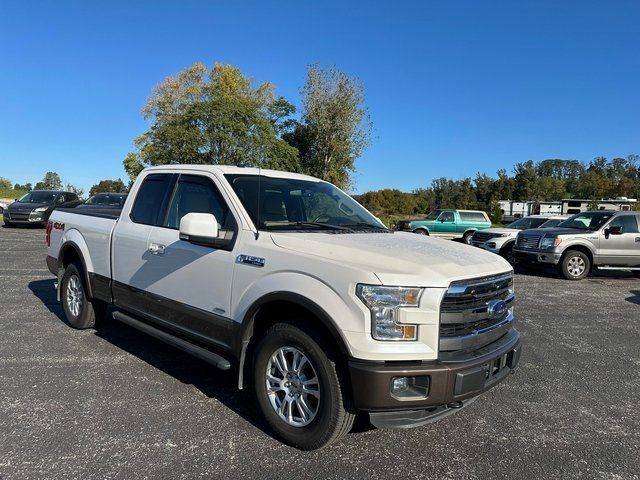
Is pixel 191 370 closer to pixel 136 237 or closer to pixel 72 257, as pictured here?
pixel 136 237

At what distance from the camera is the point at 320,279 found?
3141 millimetres

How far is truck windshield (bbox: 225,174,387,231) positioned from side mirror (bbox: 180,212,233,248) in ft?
1.00

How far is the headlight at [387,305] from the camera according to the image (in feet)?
9.64

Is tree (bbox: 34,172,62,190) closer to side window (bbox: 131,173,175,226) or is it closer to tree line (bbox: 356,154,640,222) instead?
tree line (bbox: 356,154,640,222)

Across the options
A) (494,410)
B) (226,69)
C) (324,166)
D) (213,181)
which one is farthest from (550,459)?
(226,69)

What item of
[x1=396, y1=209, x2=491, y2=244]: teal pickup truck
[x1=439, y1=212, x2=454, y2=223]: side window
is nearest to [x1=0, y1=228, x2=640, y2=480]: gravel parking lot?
[x1=396, y1=209, x2=491, y2=244]: teal pickup truck

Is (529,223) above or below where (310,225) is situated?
below

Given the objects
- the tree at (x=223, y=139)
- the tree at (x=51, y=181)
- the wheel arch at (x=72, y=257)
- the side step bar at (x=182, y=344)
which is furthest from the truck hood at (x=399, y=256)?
the tree at (x=51, y=181)

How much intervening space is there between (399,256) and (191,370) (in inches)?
105

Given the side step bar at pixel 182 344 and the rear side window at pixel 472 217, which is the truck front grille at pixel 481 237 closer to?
the rear side window at pixel 472 217

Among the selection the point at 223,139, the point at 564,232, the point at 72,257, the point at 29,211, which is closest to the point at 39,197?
the point at 29,211

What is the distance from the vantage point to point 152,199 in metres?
4.91

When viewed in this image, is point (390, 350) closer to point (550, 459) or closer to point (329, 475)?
point (329, 475)

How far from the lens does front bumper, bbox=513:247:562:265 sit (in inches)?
480
